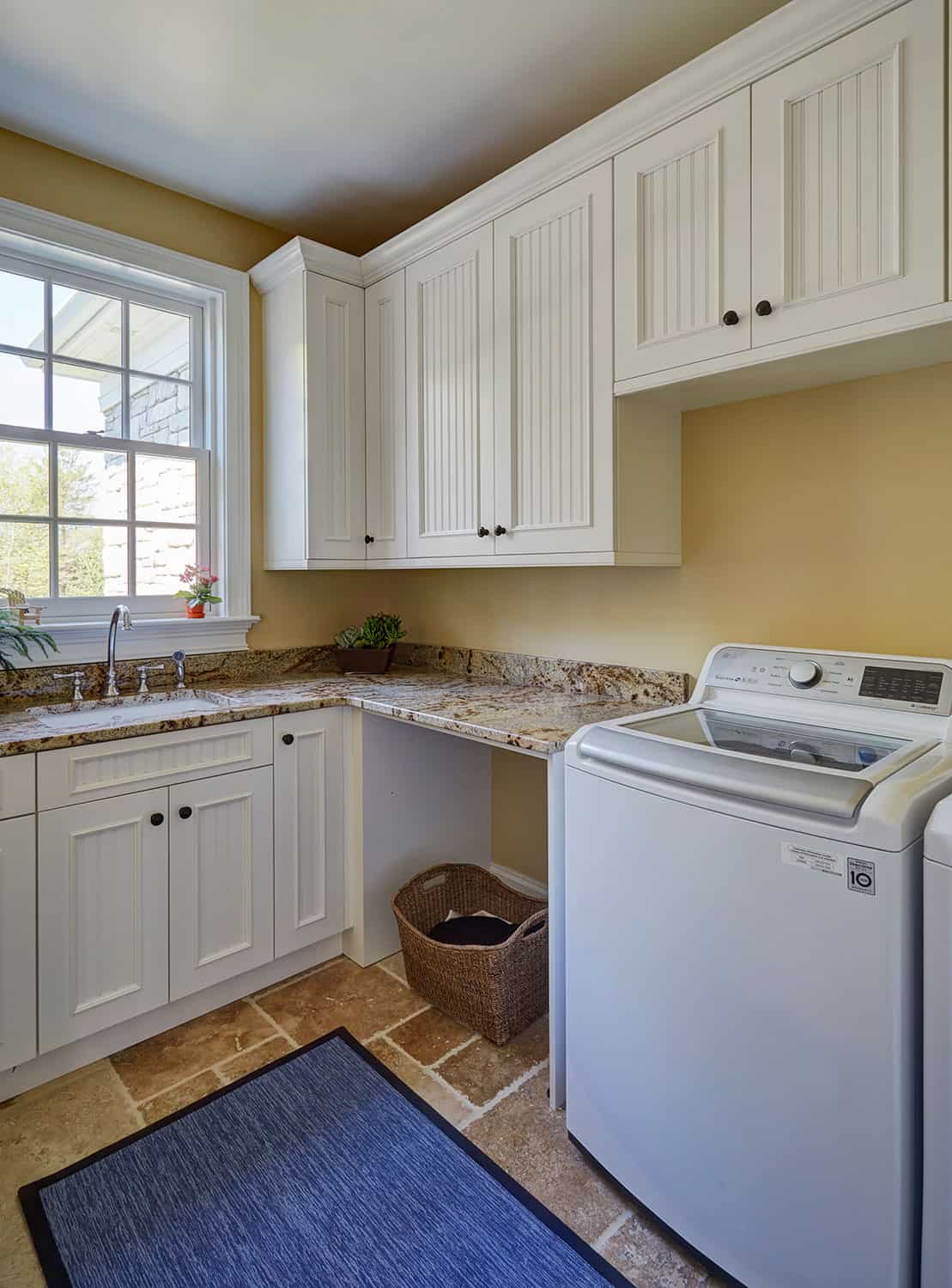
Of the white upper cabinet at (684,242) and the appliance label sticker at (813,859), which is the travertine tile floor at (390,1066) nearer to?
the appliance label sticker at (813,859)

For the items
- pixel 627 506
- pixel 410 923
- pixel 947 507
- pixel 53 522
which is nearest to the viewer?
pixel 947 507

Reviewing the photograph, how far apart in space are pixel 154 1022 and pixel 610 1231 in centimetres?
132

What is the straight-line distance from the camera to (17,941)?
174 centimetres

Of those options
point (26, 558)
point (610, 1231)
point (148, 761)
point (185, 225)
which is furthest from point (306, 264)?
point (610, 1231)

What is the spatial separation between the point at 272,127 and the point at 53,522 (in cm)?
141

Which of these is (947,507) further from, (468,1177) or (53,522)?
(53,522)

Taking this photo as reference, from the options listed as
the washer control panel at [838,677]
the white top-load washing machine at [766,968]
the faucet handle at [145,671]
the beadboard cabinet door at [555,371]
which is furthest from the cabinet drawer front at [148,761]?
the washer control panel at [838,677]

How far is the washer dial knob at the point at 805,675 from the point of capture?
5.43ft

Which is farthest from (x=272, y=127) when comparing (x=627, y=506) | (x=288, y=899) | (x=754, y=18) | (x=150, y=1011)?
(x=150, y=1011)

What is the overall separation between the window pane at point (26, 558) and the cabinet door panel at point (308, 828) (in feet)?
3.09

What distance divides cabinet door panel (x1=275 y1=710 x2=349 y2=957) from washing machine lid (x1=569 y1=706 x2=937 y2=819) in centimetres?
107

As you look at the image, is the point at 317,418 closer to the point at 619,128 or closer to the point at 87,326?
the point at 87,326

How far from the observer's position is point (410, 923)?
7.16 feet

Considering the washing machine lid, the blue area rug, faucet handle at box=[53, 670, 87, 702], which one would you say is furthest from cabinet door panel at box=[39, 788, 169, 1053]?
the washing machine lid
